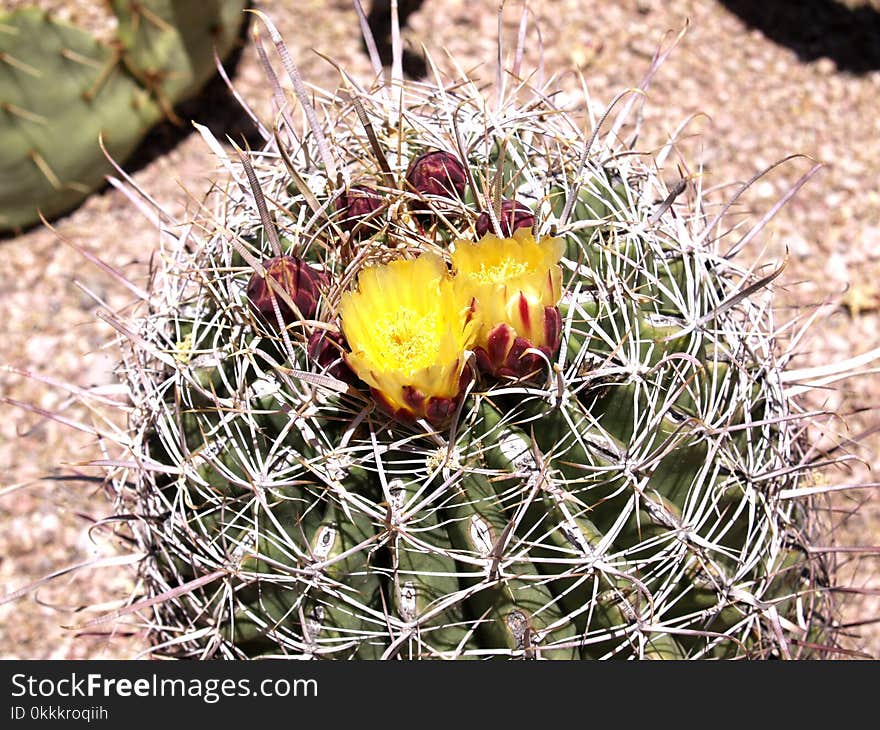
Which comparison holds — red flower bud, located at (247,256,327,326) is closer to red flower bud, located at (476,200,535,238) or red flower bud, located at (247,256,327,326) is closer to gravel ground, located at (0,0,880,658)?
red flower bud, located at (476,200,535,238)

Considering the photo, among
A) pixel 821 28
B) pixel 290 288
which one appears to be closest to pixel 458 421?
pixel 290 288

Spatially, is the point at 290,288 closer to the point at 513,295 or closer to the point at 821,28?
the point at 513,295

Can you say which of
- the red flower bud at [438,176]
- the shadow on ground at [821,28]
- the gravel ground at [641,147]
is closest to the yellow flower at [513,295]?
the red flower bud at [438,176]

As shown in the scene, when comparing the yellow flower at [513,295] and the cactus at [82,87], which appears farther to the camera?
the cactus at [82,87]

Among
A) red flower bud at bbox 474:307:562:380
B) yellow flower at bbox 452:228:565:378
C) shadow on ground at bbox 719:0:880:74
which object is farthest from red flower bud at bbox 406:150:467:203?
shadow on ground at bbox 719:0:880:74

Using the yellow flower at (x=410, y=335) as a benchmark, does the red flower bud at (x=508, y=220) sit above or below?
above

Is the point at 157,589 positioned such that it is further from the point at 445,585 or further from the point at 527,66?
the point at 527,66

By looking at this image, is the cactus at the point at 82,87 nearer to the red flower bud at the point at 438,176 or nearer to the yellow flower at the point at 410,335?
the red flower bud at the point at 438,176
